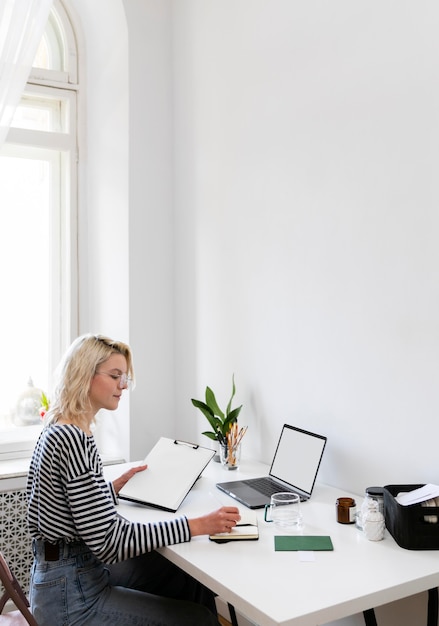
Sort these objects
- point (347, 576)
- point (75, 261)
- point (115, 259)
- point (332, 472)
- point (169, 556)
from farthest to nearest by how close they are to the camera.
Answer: point (75, 261)
point (115, 259)
point (332, 472)
point (169, 556)
point (347, 576)

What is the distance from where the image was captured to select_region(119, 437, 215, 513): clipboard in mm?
1812

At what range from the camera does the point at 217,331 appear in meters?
2.58

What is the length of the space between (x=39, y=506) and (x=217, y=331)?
1.19m

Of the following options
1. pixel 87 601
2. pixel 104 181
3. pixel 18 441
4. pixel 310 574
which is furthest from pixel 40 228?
pixel 310 574

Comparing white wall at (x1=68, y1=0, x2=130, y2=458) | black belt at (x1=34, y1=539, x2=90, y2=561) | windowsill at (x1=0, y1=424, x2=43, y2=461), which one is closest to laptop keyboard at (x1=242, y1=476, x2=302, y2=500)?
black belt at (x1=34, y1=539, x2=90, y2=561)

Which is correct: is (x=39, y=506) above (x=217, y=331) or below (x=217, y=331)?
below

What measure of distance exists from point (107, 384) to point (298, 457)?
652 millimetres

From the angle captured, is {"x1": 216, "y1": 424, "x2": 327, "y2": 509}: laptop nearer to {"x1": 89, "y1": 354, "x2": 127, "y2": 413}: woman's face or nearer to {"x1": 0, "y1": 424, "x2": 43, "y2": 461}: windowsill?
{"x1": 89, "y1": 354, "x2": 127, "y2": 413}: woman's face

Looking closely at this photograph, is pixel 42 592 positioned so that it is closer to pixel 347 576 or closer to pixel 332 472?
pixel 347 576

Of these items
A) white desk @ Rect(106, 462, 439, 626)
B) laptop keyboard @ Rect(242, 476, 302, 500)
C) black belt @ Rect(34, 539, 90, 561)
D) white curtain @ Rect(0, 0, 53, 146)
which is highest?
white curtain @ Rect(0, 0, 53, 146)

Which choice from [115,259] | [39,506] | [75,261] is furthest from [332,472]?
[75,261]

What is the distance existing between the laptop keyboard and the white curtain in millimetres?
1566

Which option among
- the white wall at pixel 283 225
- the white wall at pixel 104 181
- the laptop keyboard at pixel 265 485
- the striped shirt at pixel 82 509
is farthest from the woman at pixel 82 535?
the white wall at pixel 104 181

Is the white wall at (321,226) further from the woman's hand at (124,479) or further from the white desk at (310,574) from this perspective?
the woman's hand at (124,479)
